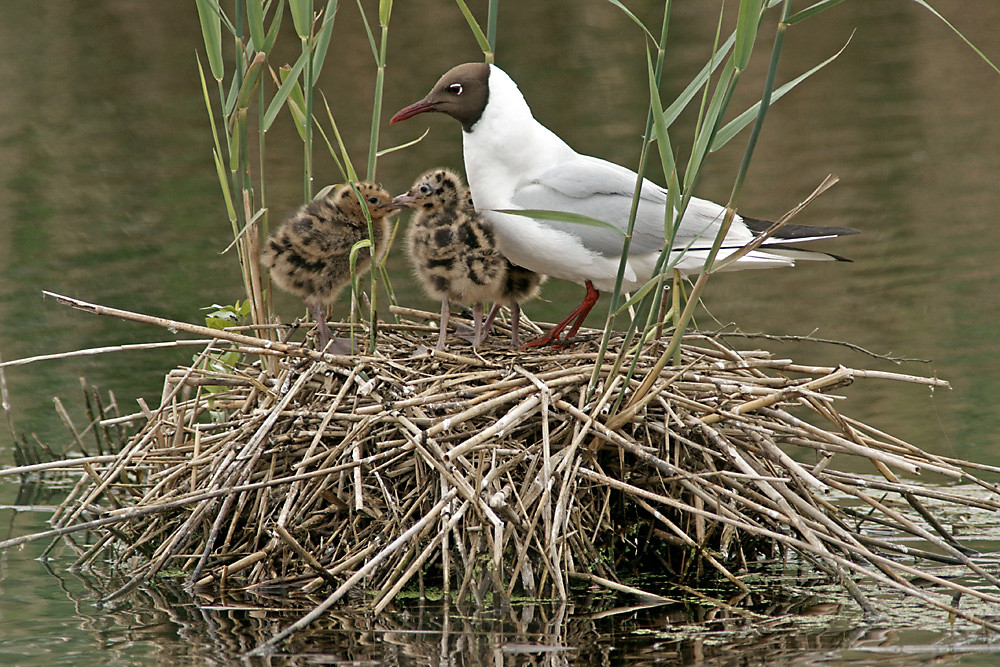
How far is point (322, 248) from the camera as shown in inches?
192

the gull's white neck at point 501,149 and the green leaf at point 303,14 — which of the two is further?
the gull's white neck at point 501,149

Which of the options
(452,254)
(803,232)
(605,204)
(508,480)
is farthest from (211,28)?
(803,232)

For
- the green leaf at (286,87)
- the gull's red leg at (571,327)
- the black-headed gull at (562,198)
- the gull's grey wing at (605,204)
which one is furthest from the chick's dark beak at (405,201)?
the gull's red leg at (571,327)

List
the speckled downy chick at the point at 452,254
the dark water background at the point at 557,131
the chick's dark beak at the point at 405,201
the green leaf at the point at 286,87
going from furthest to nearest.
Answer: the dark water background at the point at 557,131 < the chick's dark beak at the point at 405,201 < the speckled downy chick at the point at 452,254 < the green leaf at the point at 286,87

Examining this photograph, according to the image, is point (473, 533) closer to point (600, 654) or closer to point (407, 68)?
point (600, 654)

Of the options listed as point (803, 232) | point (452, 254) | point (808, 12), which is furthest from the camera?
point (803, 232)

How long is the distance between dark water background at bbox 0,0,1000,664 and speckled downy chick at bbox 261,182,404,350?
1.26 metres

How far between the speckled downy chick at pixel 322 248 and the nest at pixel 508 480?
0.29 meters

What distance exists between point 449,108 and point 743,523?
2.02 m

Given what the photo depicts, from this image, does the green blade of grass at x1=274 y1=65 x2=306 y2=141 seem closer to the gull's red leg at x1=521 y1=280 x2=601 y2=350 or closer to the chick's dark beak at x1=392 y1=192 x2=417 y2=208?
the chick's dark beak at x1=392 y1=192 x2=417 y2=208

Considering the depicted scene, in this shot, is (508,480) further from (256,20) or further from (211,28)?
(211,28)

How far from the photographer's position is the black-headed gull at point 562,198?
5.05 m

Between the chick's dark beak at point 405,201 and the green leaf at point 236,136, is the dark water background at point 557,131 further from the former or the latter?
the green leaf at point 236,136

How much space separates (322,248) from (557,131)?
24.0ft
